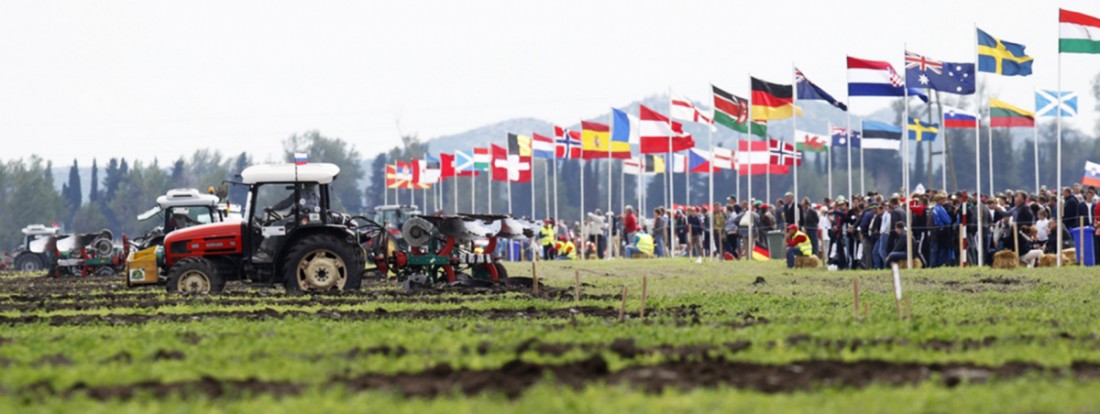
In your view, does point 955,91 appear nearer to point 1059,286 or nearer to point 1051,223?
point 1051,223

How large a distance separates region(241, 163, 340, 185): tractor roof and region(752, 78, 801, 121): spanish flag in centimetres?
2592

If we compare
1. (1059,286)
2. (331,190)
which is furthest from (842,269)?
(331,190)

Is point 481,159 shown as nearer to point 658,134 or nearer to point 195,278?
point 658,134

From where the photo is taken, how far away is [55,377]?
13.6m

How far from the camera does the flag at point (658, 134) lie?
60438mm

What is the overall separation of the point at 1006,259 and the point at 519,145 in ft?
151

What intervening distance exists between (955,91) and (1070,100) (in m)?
4.13

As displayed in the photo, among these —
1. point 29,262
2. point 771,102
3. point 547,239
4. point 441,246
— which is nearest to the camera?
point 441,246

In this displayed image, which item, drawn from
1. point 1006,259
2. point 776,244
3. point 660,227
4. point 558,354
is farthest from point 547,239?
point 558,354

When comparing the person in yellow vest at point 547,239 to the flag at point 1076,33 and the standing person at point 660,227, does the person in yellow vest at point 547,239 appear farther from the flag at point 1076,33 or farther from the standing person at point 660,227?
the flag at point 1076,33

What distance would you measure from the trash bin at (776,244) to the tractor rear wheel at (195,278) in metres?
24.0

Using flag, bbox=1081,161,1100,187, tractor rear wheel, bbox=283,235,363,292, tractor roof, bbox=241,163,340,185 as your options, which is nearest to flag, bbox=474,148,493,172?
flag, bbox=1081,161,1100,187

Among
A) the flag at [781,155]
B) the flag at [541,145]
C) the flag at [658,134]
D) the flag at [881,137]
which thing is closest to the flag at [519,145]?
the flag at [541,145]

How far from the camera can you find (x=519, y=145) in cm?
8212
